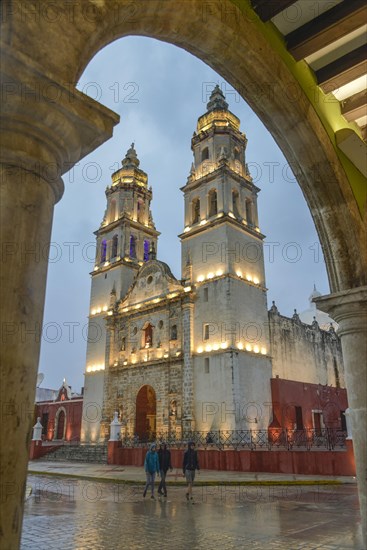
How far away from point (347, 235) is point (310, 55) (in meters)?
2.07

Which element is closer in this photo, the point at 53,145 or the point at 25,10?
the point at 25,10

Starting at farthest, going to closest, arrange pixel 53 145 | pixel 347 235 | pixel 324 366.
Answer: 1. pixel 324 366
2. pixel 347 235
3. pixel 53 145

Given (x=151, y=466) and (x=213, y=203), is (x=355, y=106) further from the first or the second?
(x=213, y=203)

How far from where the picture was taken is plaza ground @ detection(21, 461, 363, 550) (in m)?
5.83

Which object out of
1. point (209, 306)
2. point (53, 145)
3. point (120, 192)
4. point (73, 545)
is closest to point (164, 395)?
point (209, 306)

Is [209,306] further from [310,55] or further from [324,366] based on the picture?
[310,55]

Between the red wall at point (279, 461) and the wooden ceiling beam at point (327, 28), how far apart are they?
40.6ft

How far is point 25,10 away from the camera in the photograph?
7.38 ft

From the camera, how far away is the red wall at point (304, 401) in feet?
79.1

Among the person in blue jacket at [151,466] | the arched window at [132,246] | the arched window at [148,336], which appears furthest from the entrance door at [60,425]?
the person in blue jacket at [151,466]

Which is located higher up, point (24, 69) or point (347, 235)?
point (347, 235)

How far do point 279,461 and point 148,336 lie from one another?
1400 centimetres

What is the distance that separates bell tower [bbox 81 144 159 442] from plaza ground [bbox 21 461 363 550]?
56.5 ft

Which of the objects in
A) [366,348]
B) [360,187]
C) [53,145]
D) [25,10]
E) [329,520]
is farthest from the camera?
[329,520]
